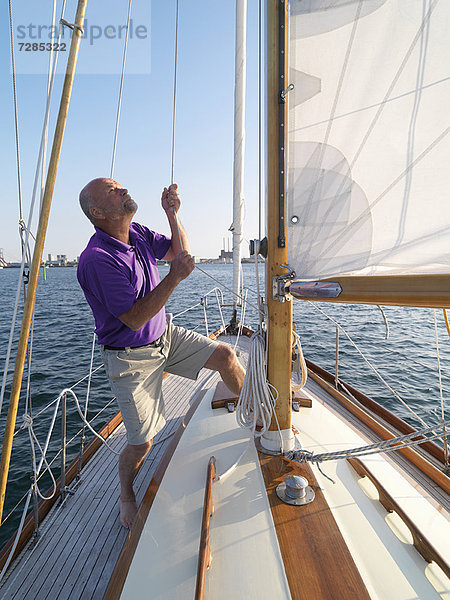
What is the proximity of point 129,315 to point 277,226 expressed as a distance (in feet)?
2.59

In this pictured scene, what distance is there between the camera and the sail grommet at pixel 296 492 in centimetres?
126

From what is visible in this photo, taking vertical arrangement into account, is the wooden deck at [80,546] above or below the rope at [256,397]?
below

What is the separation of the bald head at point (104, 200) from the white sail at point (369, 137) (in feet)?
2.78

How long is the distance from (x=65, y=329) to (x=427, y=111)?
12344 mm

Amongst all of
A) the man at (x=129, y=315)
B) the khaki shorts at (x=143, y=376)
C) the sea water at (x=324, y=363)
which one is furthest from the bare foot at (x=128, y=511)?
the sea water at (x=324, y=363)

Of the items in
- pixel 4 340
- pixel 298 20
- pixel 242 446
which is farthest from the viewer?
pixel 4 340

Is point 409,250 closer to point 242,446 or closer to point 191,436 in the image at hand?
point 242,446

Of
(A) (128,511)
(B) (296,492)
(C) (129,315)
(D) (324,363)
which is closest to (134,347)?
(C) (129,315)

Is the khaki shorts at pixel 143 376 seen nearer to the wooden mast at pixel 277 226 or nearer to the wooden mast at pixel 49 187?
the wooden mast at pixel 277 226

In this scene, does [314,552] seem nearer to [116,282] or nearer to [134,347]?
[134,347]

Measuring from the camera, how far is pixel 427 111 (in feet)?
3.89

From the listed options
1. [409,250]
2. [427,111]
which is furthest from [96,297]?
[427,111]

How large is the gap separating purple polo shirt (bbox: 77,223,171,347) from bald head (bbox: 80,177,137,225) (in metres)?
0.10

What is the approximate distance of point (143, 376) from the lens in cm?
173
